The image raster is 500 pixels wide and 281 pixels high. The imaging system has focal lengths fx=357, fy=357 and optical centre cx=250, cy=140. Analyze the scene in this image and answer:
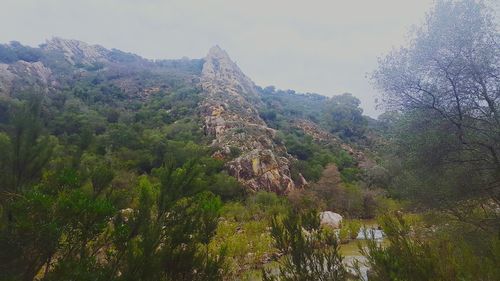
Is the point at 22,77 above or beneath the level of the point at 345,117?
beneath

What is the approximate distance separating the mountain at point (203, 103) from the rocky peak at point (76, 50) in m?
0.23

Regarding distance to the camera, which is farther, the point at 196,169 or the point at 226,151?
the point at 226,151

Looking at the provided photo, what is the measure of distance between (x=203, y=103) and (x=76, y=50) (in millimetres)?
63952

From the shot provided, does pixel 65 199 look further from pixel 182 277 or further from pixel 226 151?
pixel 226 151

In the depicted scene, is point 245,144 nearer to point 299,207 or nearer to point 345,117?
point 299,207

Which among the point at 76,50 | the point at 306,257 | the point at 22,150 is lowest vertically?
the point at 306,257

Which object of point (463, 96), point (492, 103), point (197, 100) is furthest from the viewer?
point (197, 100)

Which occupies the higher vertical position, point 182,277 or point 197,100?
point 197,100

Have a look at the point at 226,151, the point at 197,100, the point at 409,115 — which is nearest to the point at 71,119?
the point at 226,151

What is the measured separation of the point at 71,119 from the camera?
115 feet

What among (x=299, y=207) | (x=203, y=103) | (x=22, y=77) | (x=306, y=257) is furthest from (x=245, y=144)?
(x=22, y=77)

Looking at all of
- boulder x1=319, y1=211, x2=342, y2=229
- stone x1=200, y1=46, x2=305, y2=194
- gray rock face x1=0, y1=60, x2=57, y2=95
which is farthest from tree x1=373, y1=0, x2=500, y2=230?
gray rock face x1=0, y1=60, x2=57, y2=95

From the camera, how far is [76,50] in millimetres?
95125

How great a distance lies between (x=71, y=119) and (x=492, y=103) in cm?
3536
